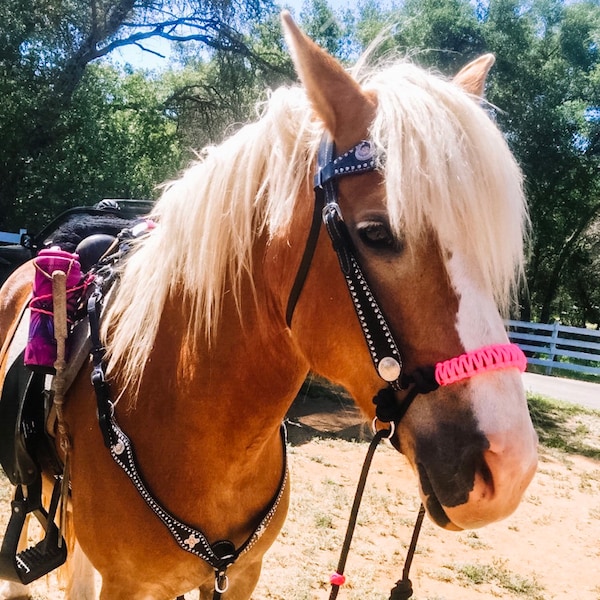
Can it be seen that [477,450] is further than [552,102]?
No

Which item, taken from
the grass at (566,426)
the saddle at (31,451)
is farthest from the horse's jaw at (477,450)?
the grass at (566,426)

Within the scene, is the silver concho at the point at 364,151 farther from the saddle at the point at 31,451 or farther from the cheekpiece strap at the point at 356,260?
the saddle at the point at 31,451

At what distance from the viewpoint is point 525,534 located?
455 cm

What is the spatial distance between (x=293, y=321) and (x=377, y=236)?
32cm

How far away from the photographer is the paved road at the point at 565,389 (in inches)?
415

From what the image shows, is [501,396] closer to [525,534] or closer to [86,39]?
[525,534]

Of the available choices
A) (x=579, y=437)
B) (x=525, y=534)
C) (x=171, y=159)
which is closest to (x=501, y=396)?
(x=525, y=534)

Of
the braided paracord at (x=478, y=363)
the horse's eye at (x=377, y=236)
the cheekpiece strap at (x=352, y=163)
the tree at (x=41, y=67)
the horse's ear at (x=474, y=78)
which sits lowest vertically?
the braided paracord at (x=478, y=363)

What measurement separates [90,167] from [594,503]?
948 cm

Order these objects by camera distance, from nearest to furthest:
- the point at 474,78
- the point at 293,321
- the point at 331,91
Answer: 1. the point at 331,91
2. the point at 293,321
3. the point at 474,78

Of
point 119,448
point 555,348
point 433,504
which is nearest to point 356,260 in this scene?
Answer: point 433,504

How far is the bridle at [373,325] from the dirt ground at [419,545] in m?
2.64

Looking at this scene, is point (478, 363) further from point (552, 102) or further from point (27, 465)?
point (552, 102)

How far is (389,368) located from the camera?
1.15 meters
